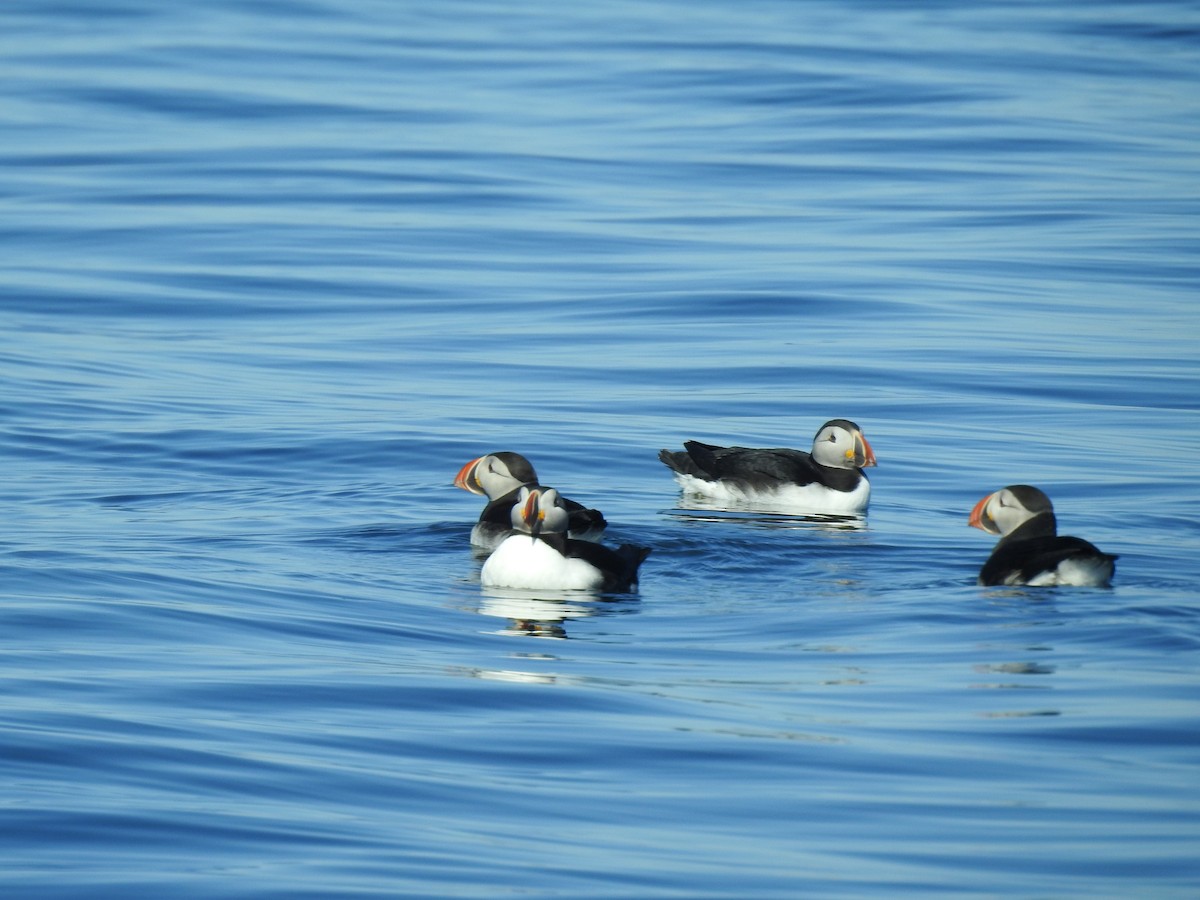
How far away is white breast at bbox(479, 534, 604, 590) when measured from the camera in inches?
392

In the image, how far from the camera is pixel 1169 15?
139ft

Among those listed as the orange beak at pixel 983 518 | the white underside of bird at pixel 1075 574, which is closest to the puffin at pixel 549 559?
the orange beak at pixel 983 518

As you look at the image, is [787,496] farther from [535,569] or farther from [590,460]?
[535,569]

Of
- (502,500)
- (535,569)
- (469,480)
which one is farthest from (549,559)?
(469,480)

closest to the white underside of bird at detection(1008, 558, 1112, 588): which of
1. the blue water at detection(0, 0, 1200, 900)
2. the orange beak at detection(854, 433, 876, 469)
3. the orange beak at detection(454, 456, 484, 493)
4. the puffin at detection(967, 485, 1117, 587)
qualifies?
the puffin at detection(967, 485, 1117, 587)

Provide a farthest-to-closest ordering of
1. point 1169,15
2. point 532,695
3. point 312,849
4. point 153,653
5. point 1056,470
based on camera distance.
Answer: point 1169,15, point 1056,470, point 153,653, point 532,695, point 312,849

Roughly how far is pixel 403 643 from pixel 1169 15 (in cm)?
3755

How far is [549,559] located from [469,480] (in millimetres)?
2008

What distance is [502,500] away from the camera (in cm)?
1134

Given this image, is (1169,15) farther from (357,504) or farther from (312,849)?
(312,849)

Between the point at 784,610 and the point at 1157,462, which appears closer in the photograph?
the point at 784,610

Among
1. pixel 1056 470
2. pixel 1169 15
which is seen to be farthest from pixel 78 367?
pixel 1169 15

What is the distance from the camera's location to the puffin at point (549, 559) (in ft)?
32.6

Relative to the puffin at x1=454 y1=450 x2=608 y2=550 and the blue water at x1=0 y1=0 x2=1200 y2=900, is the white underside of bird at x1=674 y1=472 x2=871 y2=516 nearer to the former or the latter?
the blue water at x1=0 y1=0 x2=1200 y2=900
